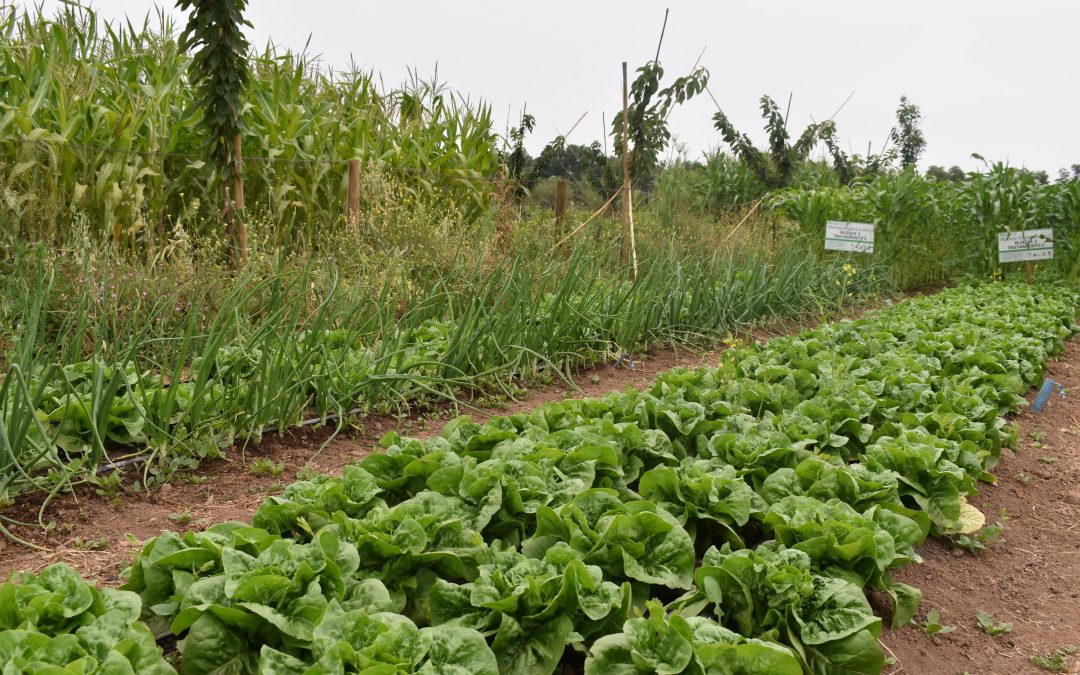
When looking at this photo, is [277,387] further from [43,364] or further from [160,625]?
[160,625]

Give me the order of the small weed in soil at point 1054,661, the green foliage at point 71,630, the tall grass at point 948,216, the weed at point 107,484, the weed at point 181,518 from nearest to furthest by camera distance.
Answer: the green foliage at point 71,630 < the small weed in soil at point 1054,661 < the weed at point 181,518 < the weed at point 107,484 < the tall grass at point 948,216

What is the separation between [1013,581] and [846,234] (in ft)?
23.8

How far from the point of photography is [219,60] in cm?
530

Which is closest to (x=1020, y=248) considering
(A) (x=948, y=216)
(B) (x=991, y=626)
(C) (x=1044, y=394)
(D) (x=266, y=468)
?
(A) (x=948, y=216)

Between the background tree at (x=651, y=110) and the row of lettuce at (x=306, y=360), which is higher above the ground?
the background tree at (x=651, y=110)

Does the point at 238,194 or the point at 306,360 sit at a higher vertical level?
the point at 238,194

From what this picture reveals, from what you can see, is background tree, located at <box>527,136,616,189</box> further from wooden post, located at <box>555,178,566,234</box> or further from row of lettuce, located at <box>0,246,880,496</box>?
row of lettuce, located at <box>0,246,880,496</box>

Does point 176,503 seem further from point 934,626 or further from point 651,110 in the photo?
point 651,110

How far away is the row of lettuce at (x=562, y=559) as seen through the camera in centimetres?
153

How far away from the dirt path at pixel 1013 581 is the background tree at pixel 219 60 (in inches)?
185

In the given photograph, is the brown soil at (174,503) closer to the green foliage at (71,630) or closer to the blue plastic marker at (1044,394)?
the green foliage at (71,630)

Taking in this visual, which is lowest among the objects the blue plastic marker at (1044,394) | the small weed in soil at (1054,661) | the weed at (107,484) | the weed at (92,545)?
the small weed in soil at (1054,661)

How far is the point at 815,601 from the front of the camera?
6.04 feet

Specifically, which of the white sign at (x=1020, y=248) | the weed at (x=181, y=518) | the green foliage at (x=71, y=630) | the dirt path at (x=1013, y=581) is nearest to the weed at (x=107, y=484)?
the weed at (x=181, y=518)
